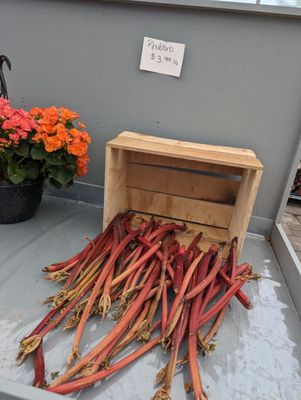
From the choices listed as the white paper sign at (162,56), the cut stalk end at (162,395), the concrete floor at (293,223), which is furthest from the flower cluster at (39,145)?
the concrete floor at (293,223)

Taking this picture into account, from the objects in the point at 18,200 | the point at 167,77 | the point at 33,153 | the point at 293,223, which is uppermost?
the point at 167,77

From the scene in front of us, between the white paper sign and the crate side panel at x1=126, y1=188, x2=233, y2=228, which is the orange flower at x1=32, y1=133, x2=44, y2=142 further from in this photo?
the white paper sign

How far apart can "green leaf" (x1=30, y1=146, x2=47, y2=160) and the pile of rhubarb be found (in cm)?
38

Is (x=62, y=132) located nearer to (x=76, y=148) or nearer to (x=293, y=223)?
(x=76, y=148)

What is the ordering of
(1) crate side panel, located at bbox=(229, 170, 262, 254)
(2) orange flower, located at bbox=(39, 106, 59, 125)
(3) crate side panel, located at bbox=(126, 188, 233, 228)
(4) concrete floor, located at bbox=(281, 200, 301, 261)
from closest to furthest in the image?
(1) crate side panel, located at bbox=(229, 170, 262, 254) → (2) orange flower, located at bbox=(39, 106, 59, 125) → (3) crate side panel, located at bbox=(126, 188, 233, 228) → (4) concrete floor, located at bbox=(281, 200, 301, 261)

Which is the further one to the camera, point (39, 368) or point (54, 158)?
point (54, 158)

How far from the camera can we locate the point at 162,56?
48.6 inches

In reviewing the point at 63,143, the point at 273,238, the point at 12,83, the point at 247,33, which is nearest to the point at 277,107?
the point at 247,33

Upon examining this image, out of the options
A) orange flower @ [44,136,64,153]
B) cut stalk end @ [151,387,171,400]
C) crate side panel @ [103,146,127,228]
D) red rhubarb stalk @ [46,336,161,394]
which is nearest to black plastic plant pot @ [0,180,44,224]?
orange flower @ [44,136,64,153]

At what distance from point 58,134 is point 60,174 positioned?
17 centimetres

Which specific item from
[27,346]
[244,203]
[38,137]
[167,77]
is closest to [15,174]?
[38,137]

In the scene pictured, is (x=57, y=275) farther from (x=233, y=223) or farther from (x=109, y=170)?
(x=233, y=223)

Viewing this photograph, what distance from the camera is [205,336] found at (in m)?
0.77

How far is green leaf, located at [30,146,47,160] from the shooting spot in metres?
1.08
